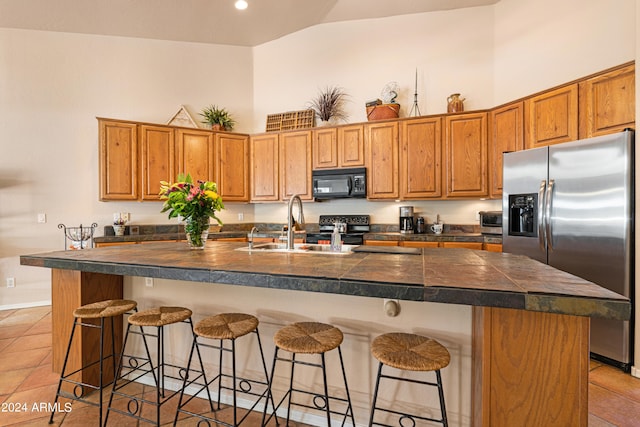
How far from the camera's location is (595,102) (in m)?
2.62

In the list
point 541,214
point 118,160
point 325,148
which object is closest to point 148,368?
point 118,160

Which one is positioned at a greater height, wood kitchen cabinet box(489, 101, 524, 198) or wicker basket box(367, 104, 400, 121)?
wicker basket box(367, 104, 400, 121)

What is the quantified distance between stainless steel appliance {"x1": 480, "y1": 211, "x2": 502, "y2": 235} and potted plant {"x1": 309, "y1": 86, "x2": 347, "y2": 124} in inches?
90.0

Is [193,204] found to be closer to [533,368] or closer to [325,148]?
[533,368]

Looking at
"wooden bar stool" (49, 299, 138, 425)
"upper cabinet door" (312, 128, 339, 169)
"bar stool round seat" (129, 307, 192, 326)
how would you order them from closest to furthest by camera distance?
"bar stool round seat" (129, 307, 192, 326) → "wooden bar stool" (49, 299, 138, 425) → "upper cabinet door" (312, 128, 339, 169)

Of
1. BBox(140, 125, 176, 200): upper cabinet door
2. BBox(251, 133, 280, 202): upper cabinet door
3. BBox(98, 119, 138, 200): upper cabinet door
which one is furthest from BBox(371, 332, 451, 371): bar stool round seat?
BBox(98, 119, 138, 200): upper cabinet door

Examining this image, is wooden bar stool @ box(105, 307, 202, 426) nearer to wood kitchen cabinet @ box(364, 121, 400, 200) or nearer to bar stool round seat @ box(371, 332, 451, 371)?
bar stool round seat @ box(371, 332, 451, 371)

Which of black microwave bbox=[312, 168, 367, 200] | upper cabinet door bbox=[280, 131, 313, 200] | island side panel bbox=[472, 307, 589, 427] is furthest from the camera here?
upper cabinet door bbox=[280, 131, 313, 200]

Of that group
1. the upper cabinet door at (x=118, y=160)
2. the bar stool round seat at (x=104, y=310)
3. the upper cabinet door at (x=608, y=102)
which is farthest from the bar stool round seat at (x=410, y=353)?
the upper cabinet door at (x=118, y=160)

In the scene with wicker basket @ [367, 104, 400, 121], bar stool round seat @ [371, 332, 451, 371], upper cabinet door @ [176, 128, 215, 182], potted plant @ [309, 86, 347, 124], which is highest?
potted plant @ [309, 86, 347, 124]

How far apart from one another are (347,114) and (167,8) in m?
2.64

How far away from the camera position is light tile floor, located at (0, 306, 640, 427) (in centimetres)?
183

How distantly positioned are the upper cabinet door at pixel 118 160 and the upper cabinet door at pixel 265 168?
5.05 ft

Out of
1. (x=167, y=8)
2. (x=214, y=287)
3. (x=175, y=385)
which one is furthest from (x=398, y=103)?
(x=175, y=385)
